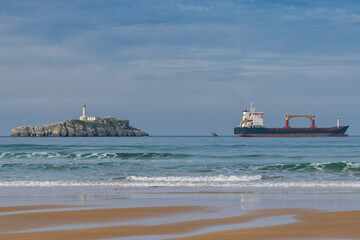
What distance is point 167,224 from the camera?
8.46 meters

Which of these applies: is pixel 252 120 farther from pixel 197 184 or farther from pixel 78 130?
pixel 197 184

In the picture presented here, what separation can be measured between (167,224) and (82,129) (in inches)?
6865

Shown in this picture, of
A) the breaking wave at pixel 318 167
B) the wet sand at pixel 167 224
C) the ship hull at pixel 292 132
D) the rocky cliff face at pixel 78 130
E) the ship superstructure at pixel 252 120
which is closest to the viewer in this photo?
the wet sand at pixel 167 224

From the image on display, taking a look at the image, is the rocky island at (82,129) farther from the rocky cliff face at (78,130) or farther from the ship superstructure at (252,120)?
the ship superstructure at (252,120)

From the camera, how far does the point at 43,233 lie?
766 cm

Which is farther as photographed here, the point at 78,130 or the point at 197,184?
the point at 78,130

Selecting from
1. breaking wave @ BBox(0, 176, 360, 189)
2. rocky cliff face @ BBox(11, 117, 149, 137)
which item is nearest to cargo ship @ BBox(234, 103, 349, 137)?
rocky cliff face @ BBox(11, 117, 149, 137)

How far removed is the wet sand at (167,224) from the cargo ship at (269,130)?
101 m

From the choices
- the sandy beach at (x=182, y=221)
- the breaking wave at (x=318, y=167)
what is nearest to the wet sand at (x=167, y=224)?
the sandy beach at (x=182, y=221)

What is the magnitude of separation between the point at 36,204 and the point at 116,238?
4.54 m

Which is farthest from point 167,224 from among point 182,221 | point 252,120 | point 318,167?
point 252,120

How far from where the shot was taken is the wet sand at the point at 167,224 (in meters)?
7.45

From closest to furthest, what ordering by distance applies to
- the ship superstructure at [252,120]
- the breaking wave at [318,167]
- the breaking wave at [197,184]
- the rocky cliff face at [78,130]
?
the breaking wave at [197,184] → the breaking wave at [318,167] → the ship superstructure at [252,120] → the rocky cliff face at [78,130]

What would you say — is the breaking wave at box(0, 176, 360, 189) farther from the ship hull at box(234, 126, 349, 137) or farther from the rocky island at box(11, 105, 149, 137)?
the rocky island at box(11, 105, 149, 137)
